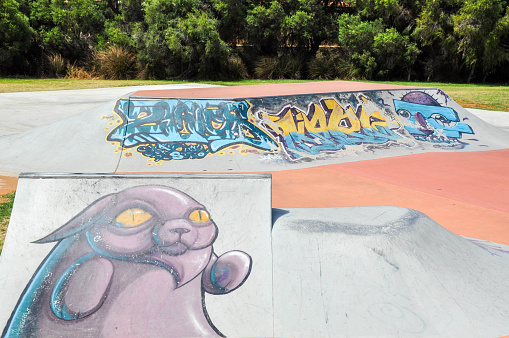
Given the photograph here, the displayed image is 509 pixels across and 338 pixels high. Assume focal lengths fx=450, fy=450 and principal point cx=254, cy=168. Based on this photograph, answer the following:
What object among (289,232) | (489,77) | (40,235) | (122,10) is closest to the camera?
(40,235)

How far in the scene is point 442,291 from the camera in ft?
11.5

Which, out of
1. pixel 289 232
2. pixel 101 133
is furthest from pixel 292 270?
pixel 101 133

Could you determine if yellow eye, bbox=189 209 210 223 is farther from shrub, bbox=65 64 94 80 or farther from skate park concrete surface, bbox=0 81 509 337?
shrub, bbox=65 64 94 80

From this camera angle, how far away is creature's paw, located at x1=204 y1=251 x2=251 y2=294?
339 centimetres

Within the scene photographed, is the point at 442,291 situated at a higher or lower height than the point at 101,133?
higher

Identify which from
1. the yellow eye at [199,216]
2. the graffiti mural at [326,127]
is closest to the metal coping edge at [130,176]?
the yellow eye at [199,216]

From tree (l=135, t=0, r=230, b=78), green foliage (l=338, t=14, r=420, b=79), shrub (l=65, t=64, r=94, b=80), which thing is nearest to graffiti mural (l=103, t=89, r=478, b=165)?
green foliage (l=338, t=14, r=420, b=79)

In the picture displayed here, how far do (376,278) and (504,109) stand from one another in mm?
15241

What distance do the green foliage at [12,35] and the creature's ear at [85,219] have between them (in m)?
24.1

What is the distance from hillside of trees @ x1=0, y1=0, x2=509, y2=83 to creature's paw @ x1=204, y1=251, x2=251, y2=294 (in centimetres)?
2228

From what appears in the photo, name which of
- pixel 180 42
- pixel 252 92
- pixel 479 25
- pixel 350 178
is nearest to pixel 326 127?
pixel 252 92

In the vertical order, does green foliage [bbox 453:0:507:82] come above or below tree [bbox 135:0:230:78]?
above

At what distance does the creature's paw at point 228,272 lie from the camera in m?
3.39

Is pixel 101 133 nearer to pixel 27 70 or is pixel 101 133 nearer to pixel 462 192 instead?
pixel 462 192
